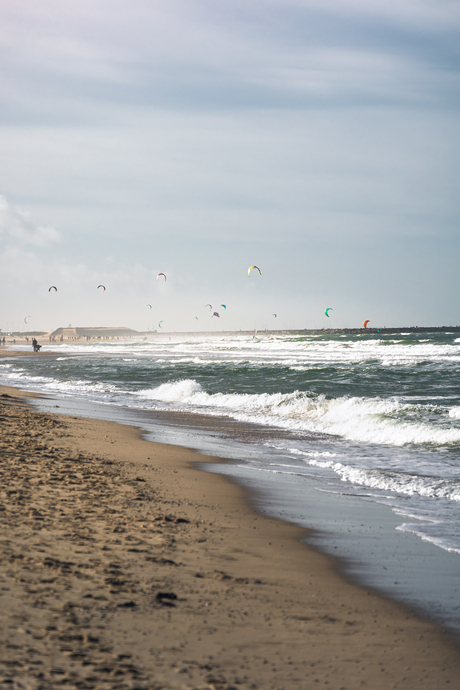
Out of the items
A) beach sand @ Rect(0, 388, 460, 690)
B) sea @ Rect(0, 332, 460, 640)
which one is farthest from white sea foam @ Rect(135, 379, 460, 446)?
beach sand @ Rect(0, 388, 460, 690)

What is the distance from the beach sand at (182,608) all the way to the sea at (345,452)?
545mm

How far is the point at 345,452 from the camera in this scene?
11.8 meters

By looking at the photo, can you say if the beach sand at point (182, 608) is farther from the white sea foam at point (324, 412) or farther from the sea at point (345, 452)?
the white sea foam at point (324, 412)

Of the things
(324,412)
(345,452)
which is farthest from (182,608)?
(324,412)

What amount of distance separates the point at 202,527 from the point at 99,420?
10339mm

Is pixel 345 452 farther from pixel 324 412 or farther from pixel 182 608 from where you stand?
pixel 182 608

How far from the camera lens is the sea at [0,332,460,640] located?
5418 millimetres

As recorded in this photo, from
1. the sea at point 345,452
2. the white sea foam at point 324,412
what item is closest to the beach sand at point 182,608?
the sea at point 345,452

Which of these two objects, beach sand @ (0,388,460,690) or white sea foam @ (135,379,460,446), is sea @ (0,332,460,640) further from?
beach sand @ (0,388,460,690)

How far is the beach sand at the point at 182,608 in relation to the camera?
123 inches

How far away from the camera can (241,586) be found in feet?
14.5

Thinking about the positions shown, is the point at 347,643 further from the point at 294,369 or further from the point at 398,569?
the point at 294,369

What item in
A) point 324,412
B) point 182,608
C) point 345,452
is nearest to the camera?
point 182,608

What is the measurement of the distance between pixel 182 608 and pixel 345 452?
841 centimetres
